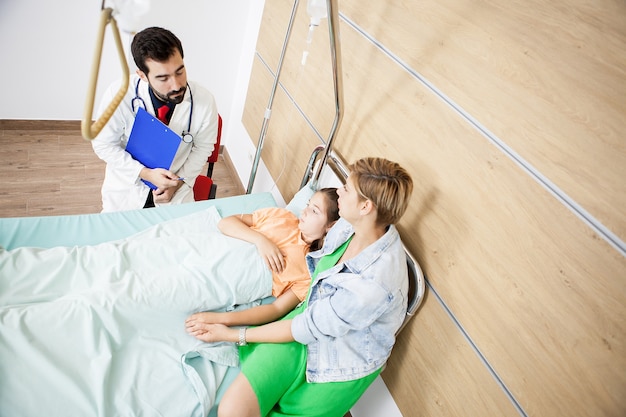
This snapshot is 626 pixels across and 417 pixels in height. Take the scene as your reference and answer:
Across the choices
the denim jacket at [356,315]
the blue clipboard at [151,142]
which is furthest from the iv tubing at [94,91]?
the blue clipboard at [151,142]

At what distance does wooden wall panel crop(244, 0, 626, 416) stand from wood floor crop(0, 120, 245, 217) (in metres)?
1.84

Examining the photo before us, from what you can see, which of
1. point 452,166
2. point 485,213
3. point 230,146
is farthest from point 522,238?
point 230,146

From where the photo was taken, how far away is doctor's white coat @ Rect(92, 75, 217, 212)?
190 centimetres

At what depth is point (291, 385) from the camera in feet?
4.43

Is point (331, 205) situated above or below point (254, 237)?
above

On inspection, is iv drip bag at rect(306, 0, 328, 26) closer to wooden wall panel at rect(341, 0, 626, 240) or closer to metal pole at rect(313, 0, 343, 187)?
metal pole at rect(313, 0, 343, 187)

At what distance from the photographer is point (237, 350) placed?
4.70ft

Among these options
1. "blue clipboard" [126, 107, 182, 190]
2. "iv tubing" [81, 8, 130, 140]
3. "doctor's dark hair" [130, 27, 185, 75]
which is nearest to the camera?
"iv tubing" [81, 8, 130, 140]

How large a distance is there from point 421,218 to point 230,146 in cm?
226

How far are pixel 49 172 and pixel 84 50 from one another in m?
0.90

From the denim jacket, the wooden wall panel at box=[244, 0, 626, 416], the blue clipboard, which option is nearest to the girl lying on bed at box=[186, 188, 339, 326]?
the denim jacket

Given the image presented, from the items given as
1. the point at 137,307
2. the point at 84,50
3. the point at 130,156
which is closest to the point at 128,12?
the point at 137,307

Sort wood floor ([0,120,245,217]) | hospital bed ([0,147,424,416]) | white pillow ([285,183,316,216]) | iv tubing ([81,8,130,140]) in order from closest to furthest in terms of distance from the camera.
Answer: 1. iv tubing ([81,8,130,140])
2. hospital bed ([0,147,424,416])
3. white pillow ([285,183,316,216])
4. wood floor ([0,120,245,217])

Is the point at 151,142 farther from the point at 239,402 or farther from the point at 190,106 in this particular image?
the point at 239,402
